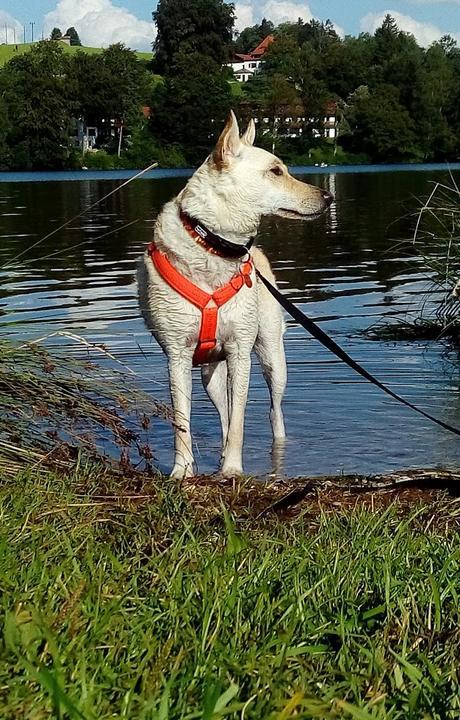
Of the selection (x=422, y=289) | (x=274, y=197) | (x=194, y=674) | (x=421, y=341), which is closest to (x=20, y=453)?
(x=274, y=197)

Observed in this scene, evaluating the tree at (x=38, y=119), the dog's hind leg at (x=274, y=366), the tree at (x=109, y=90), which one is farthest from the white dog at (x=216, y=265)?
the tree at (x=109, y=90)

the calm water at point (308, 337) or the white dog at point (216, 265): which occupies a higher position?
the white dog at point (216, 265)

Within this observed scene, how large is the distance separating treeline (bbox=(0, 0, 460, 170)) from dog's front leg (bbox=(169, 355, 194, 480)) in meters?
89.1

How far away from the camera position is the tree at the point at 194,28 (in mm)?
120438

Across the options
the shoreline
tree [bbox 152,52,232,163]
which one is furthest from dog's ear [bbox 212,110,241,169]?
tree [bbox 152,52,232,163]

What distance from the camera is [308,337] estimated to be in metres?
11.9

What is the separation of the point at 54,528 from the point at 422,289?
12459mm

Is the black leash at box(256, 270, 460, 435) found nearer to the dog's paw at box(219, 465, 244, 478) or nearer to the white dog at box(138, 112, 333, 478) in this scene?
the white dog at box(138, 112, 333, 478)

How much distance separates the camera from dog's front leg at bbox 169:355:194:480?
6.06 m

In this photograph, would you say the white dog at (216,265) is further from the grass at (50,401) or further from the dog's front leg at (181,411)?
the grass at (50,401)

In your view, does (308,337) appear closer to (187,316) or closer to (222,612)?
(187,316)

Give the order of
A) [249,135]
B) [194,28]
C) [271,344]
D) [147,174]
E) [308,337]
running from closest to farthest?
[249,135] < [271,344] < [308,337] < [147,174] < [194,28]

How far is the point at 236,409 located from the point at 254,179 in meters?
1.29

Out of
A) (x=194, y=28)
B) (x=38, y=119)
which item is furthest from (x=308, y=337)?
(x=194, y=28)
